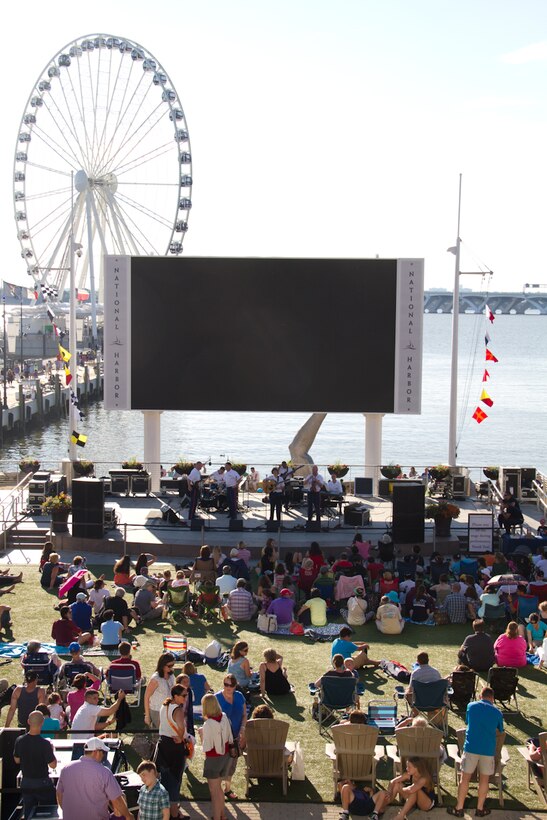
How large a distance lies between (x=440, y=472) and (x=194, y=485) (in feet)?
21.8

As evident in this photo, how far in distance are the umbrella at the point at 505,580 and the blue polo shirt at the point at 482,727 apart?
6797 mm

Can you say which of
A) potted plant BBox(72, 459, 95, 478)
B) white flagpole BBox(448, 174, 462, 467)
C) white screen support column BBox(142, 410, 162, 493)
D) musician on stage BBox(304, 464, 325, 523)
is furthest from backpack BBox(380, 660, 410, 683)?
white screen support column BBox(142, 410, 162, 493)

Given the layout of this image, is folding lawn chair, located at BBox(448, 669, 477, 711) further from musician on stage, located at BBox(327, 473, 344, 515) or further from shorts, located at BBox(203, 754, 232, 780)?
musician on stage, located at BBox(327, 473, 344, 515)

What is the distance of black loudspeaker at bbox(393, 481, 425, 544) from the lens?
22281 millimetres

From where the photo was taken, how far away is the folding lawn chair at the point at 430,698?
12195 mm

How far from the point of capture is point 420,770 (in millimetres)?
10016

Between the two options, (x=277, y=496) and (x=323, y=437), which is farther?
(x=323, y=437)

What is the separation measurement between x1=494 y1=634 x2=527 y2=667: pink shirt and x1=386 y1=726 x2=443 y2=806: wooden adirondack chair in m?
4.09

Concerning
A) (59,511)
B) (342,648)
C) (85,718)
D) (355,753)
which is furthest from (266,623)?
(59,511)

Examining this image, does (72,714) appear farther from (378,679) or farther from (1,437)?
(1,437)

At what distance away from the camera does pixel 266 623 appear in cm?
1647

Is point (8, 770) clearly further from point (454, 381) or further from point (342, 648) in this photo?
point (454, 381)

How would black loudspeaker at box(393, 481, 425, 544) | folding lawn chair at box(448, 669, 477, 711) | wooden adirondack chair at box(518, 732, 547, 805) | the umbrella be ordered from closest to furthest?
wooden adirondack chair at box(518, 732, 547, 805)
folding lawn chair at box(448, 669, 477, 711)
the umbrella
black loudspeaker at box(393, 481, 425, 544)

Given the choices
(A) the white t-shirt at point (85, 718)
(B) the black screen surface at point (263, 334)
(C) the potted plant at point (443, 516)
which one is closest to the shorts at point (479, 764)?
(A) the white t-shirt at point (85, 718)
